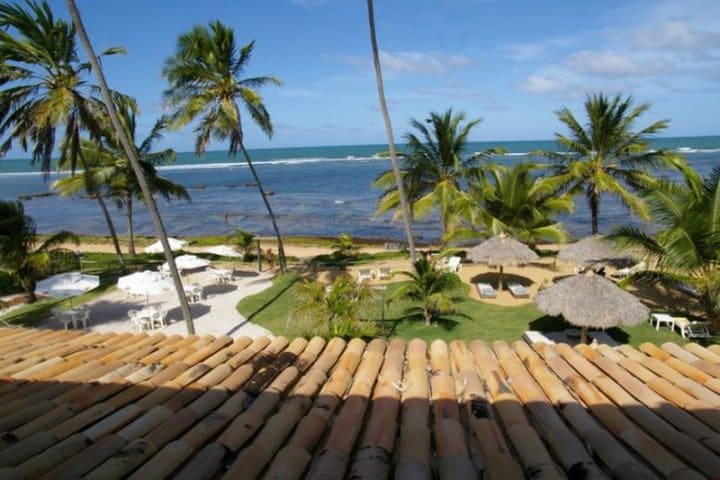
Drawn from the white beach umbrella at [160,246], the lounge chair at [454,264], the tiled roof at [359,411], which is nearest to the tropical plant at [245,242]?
the white beach umbrella at [160,246]

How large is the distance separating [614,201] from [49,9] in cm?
4120

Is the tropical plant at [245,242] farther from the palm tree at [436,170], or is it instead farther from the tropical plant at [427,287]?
the tropical plant at [427,287]

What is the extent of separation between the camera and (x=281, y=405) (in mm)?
3686

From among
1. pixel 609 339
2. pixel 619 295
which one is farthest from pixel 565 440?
pixel 609 339

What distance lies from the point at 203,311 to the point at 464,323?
7.70 metres


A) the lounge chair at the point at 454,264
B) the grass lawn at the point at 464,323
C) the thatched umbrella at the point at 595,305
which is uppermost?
the thatched umbrella at the point at 595,305

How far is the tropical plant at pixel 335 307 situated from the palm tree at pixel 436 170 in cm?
802

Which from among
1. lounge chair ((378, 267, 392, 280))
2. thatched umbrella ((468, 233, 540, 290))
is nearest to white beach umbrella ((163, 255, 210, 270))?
lounge chair ((378, 267, 392, 280))

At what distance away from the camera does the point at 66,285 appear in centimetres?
1284

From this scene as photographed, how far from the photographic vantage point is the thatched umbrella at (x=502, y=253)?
1364 centimetres

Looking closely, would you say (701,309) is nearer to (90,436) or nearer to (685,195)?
(685,195)

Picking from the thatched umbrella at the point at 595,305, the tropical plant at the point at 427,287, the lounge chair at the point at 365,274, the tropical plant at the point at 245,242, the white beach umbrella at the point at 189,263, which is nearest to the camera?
the thatched umbrella at the point at 595,305

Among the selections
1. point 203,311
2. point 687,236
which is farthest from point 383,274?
point 687,236

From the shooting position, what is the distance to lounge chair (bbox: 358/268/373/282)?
15883mm
